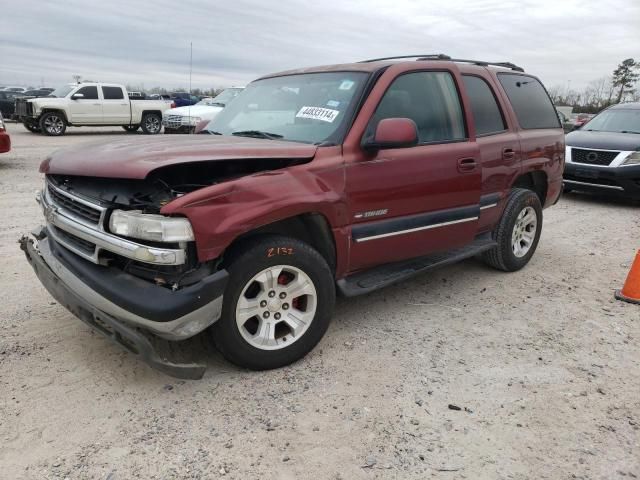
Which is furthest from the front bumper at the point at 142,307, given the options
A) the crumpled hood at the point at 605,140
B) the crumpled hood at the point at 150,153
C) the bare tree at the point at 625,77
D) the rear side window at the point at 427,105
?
the bare tree at the point at 625,77

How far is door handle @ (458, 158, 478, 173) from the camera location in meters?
4.05

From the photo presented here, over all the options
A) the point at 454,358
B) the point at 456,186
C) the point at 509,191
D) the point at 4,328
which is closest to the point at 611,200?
the point at 509,191

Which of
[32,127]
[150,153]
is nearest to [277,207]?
[150,153]

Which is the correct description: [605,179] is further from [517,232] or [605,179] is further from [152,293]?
[152,293]

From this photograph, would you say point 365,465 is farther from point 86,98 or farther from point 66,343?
point 86,98

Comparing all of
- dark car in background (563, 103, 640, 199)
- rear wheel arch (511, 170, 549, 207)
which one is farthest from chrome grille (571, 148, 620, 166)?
rear wheel arch (511, 170, 549, 207)

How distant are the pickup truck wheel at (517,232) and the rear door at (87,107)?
17.1 metres

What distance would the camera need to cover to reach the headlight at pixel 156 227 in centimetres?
259

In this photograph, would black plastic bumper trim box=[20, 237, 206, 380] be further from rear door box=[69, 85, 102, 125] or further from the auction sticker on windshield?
rear door box=[69, 85, 102, 125]

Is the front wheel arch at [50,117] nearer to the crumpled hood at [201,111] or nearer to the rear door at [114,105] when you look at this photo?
the rear door at [114,105]

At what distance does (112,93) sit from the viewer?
18891 mm

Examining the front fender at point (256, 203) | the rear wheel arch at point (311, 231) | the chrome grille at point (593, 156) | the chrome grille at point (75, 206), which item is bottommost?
the rear wheel arch at point (311, 231)

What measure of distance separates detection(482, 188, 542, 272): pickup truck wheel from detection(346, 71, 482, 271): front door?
0.65 metres

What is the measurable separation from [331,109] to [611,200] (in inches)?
324
